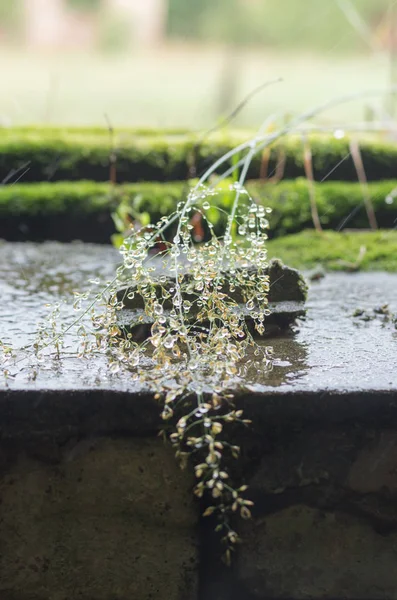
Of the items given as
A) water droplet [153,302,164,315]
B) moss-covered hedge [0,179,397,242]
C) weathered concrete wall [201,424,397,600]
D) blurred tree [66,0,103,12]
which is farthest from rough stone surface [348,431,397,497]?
blurred tree [66,0,103,12]

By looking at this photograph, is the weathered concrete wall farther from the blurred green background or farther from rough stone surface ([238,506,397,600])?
the blurred green background

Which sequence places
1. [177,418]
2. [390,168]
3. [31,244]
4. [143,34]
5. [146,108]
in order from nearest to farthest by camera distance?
[177,418] → [31,244] → [390,168] → [146,108] → [143,34]

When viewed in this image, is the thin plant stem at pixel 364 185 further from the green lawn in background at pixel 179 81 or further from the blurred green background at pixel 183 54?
the blurred green background at pixel 183 54

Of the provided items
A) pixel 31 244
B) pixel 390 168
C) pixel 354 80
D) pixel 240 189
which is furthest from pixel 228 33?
pixel 240 189

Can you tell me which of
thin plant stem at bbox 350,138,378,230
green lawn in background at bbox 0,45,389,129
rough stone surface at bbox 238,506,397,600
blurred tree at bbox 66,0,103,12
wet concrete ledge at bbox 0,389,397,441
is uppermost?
blurred tree at bbox 66,0,103,12

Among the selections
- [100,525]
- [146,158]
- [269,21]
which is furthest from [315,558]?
[269,21]

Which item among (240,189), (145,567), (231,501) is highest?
(240,189)

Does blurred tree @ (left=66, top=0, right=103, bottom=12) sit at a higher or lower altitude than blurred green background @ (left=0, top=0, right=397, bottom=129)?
higher

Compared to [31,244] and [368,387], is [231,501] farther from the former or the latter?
[31,244]
